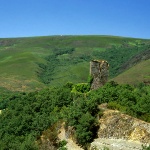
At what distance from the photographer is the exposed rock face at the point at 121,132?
80.4 feet

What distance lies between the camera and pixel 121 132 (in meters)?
26.1

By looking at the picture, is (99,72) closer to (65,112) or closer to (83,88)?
(83,88)

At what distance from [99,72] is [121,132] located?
13360 millimetres

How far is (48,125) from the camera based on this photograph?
112ft

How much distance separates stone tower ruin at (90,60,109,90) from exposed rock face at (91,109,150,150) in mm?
10705

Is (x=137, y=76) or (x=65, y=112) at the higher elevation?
(x=65, y=112)

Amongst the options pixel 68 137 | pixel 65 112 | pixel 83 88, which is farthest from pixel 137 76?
pixel 68 137

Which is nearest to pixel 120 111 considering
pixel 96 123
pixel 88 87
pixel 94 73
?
pixel 96 123

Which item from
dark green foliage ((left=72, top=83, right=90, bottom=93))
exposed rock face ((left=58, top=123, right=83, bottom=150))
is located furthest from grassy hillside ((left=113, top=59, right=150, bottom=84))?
exposed rock face ((left=58, top=123, right=83, bottom=150))

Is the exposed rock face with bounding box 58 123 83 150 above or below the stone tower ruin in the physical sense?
below

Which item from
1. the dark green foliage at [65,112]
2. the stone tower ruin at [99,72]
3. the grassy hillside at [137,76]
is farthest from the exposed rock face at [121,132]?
the grassy hillside at [137,76]

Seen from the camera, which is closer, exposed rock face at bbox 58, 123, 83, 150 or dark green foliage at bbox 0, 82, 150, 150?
exposed rock face at bbox 58, 123, 83, 150

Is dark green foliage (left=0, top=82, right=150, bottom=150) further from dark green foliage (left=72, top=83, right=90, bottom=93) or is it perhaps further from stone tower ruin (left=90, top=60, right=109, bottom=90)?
stone tower ruin (left=90, top=60, right=109, bottom=90)

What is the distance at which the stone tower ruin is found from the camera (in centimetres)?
3812
